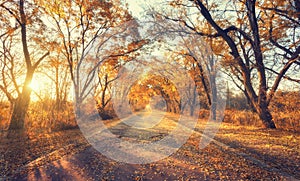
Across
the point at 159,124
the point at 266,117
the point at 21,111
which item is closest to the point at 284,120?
the point at 266,117

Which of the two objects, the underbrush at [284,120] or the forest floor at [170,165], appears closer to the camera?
the forest floor at [170,165]

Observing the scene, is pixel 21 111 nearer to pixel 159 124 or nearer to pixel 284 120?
pixel 159 124

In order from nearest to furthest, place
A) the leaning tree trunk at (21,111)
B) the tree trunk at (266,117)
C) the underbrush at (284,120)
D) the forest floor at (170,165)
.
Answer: the forest floor at (170,165)
the underbrush at (284,120)
the leaning tree trunk at (21,111)
the tree trunk at (266,117)

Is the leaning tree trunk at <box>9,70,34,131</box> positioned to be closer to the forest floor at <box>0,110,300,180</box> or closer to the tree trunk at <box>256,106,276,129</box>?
the forest floor at <box>0,110,300,180</box>

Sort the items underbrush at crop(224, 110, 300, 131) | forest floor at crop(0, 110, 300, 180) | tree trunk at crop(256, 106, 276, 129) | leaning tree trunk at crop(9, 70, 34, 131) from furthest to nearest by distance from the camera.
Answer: tree trunk at crop(256, 106, 276, 129)
leaning tree trunk at crop(9, 70, 34, 131)
underbrush at crop(224, 110, 300, 131)
forest floor at crop(0, 110, 300, 180)

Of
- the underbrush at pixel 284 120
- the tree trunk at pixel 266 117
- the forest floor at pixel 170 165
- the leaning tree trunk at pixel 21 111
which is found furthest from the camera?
the tree trunk at pixel 266 117

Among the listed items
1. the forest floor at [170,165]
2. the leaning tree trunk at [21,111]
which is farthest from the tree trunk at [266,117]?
the leaning tree trunk at [21,111]

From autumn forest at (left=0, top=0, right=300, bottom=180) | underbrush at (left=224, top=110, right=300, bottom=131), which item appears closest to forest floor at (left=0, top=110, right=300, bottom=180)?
autumn forest at (left=0, top=0, right=300, bottom=180)

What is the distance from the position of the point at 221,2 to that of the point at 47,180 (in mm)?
12076

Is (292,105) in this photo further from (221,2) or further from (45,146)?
(45,146)

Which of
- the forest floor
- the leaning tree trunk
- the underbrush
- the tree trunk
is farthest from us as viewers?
the tree trunk

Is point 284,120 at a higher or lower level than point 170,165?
higher

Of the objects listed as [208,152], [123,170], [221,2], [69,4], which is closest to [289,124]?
[208,152]

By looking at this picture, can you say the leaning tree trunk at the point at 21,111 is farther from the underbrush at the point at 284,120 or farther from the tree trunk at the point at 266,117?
the underbrush at the point at 284,120
